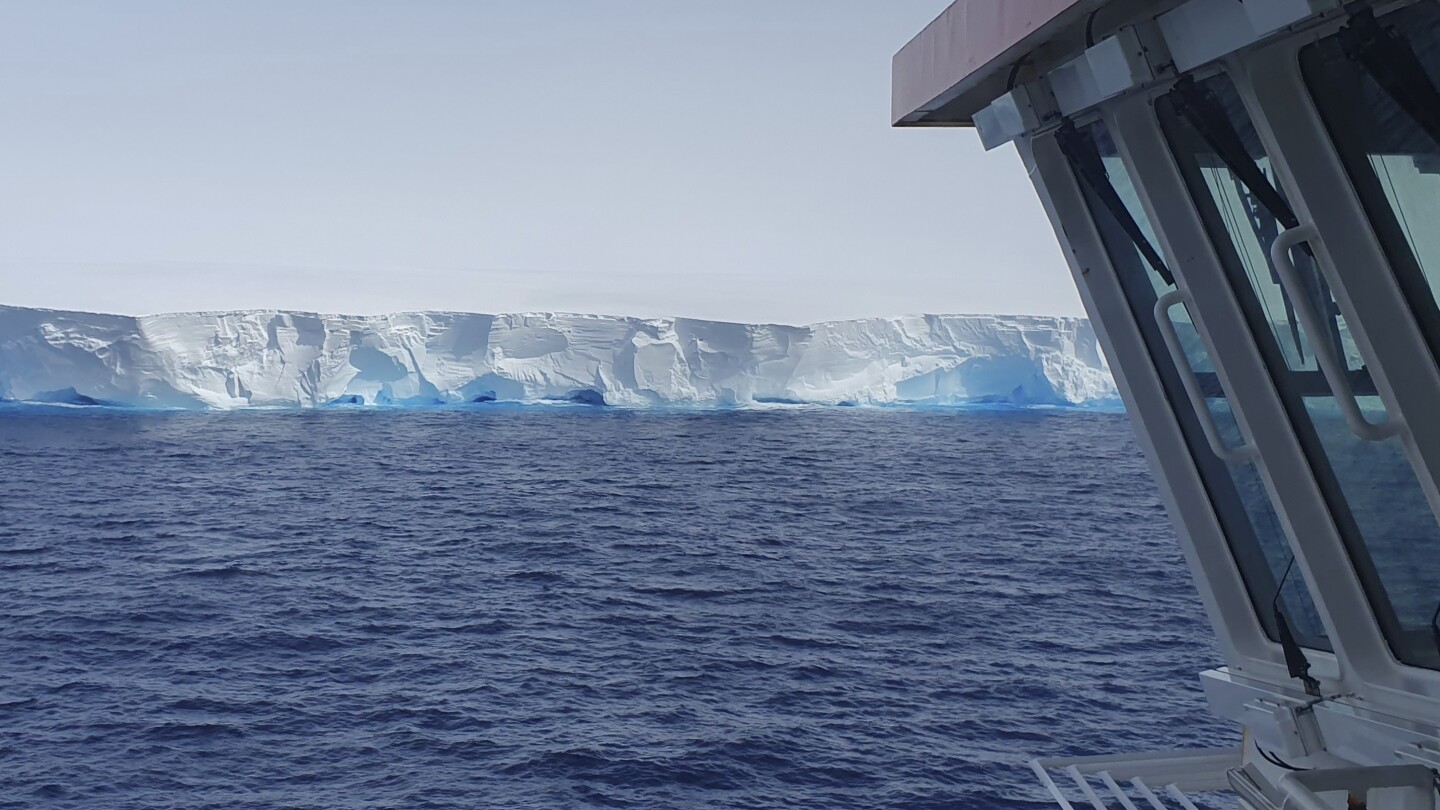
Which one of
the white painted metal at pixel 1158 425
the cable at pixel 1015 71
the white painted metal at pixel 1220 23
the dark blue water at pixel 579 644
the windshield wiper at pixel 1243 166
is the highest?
the cable at pixel 1015 71

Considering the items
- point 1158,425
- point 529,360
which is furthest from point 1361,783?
point 529,360

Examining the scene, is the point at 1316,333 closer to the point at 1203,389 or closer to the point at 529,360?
the point at 1203,389

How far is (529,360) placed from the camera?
7275cm

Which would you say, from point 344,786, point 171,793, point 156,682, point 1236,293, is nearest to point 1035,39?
point 1236,293

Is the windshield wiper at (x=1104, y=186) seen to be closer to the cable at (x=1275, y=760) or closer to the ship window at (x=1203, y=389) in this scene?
the ship window at (x=1203, y=389)

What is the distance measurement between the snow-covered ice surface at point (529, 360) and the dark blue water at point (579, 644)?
83.7 ft

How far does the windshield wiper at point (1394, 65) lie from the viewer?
89.3 inches

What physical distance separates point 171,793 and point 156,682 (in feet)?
14.1

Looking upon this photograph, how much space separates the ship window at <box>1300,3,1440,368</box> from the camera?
227 centimetres

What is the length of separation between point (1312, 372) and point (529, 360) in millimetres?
71183

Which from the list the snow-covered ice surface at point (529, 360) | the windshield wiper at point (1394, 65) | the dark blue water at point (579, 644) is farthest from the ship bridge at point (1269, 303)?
the snow-covered ice surface at point (529, 360)

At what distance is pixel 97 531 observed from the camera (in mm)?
28797

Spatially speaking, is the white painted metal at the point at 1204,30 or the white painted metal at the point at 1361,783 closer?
the white painted metal at the point at 1204,30

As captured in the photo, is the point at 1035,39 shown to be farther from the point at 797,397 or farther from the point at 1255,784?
the point at 797,397
